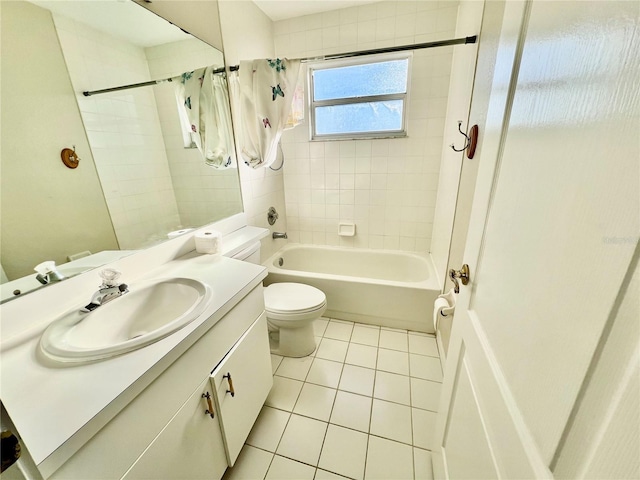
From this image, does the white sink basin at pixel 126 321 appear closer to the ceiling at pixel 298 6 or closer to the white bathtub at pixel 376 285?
the white bathtub at pixel 376 285

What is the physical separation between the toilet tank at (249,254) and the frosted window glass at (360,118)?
133 centimetres

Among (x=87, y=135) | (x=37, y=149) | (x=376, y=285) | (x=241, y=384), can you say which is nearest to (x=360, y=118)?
(x=376, y=285)

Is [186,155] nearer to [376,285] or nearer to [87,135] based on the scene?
[87,135]

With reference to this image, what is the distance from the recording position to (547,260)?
0.41 m

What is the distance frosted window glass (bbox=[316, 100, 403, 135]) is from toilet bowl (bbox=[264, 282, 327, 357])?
148 cm

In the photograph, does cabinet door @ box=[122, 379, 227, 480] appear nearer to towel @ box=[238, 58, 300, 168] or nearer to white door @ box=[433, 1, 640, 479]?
white door @ box=[433, 1, 640, 479]

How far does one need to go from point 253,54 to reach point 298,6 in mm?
518

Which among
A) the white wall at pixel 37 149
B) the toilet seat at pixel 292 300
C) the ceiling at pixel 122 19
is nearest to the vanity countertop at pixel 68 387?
the white wall at pixel 37 149

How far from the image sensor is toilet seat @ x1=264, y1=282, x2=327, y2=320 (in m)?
1.60

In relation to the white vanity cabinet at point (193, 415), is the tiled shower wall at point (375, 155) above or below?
above

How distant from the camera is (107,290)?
0.90m

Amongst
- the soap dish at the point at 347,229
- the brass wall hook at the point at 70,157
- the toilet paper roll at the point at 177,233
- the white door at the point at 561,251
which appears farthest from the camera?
the soap dish at the point at 347,229

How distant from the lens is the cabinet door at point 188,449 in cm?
66

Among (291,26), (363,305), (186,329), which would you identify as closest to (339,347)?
(363,305)
